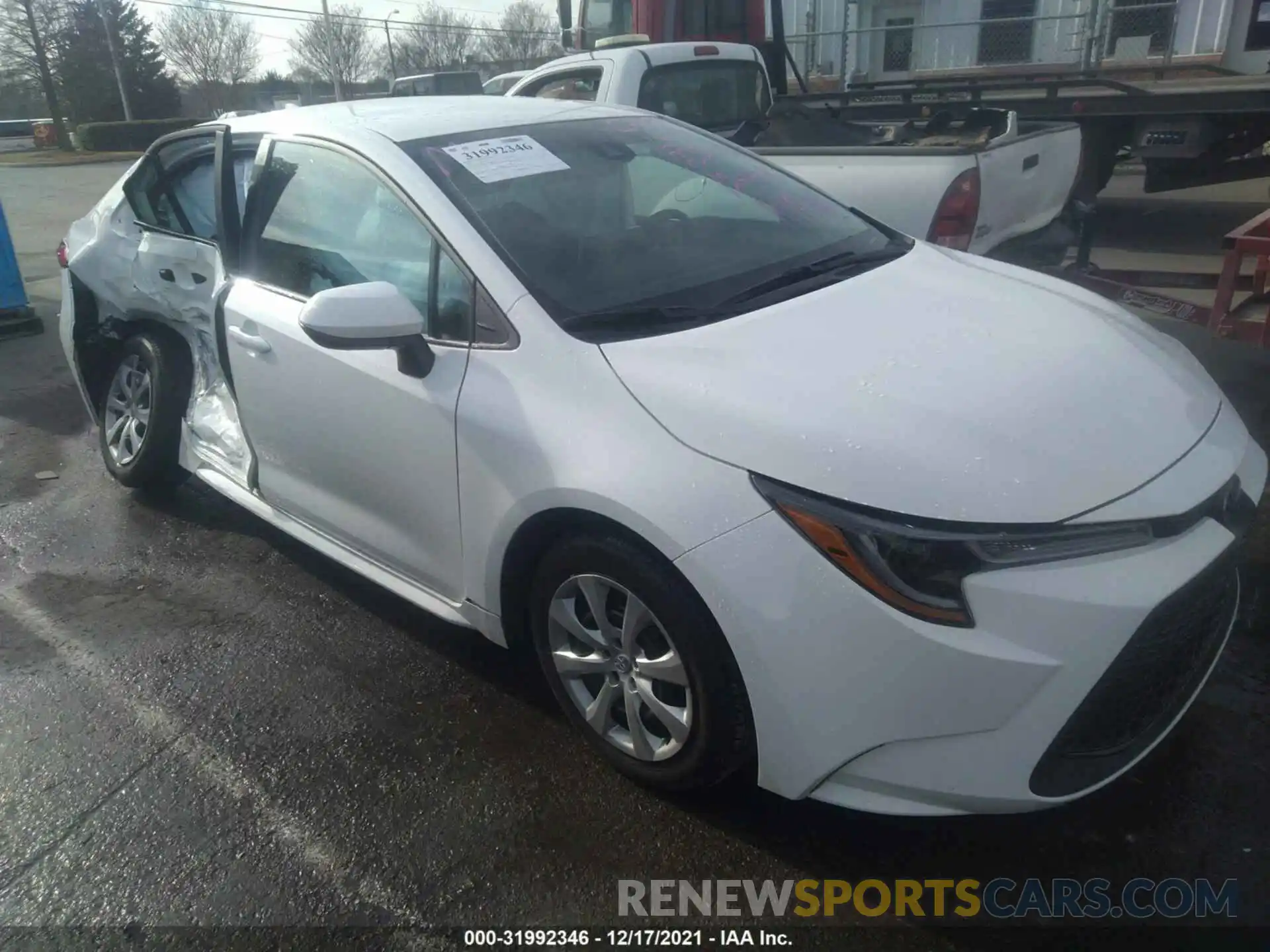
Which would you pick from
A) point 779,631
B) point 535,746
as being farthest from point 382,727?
point 779,631

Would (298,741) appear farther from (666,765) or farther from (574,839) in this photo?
(666,765)

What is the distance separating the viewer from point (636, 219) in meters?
3.00

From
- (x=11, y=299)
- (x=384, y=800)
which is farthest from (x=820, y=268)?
(x=11, y=299)

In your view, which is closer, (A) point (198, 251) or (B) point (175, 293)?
(A) point (198, 251)

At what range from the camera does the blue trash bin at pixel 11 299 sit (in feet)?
25.1

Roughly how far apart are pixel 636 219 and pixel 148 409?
2.56m

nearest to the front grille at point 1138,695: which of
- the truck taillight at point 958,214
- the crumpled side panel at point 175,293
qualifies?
the truck taillight at point 958,214

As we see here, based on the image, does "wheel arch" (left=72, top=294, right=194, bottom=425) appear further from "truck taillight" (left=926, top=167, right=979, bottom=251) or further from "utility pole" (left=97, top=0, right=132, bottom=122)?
"utility pole" (left=97, top=0, right=132, bottom=122)

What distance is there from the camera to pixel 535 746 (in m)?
2.77

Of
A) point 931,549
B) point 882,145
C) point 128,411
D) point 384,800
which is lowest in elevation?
point 384,800

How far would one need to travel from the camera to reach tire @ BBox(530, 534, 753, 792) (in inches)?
85.8

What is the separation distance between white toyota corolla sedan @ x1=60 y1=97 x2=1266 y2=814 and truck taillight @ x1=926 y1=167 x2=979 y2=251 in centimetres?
112

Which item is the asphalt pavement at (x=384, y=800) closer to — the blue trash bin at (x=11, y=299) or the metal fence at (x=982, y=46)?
the blue trash bin at (x=11, y=299)

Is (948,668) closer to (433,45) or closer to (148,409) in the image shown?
(148,409)
